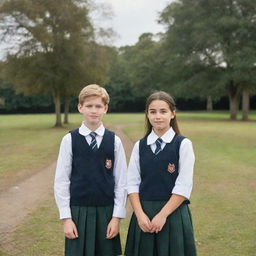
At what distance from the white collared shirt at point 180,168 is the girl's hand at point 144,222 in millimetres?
196

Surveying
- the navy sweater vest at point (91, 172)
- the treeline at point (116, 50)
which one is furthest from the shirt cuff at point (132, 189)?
the treeline at point (116, 50)

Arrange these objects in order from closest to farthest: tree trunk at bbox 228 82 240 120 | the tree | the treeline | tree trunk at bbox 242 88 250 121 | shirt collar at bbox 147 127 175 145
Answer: shirt collar at bbox 147 127 175 145 < the treeline < the tree < tree trunk at bbox 242 88 250 121 < tree trunk at bbox 228 82 240 120

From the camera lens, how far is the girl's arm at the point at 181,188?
8.64 ft

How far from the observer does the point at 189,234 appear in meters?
2.75

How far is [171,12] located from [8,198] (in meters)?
30.2

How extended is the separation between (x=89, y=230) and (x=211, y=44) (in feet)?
99.0

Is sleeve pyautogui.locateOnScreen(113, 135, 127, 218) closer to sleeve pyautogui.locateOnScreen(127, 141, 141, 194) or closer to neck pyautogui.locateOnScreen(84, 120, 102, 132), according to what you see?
→ sleeve pyautogui.locateOnScreen(127, 141, 141, 194)

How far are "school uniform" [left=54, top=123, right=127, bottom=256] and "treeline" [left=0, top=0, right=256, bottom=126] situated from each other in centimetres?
2071

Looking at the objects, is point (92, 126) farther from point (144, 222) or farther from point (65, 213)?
point (144, 222)

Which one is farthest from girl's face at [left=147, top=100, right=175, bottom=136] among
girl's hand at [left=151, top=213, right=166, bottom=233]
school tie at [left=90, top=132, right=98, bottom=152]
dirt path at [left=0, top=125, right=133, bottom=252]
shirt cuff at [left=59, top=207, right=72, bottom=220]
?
dirt path at [left=0, top=125, right=133, bottom=252]

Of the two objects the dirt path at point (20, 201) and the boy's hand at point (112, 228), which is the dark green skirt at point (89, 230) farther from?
the dirt path at point (20, 201)

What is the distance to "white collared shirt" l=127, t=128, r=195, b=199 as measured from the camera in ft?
8.71

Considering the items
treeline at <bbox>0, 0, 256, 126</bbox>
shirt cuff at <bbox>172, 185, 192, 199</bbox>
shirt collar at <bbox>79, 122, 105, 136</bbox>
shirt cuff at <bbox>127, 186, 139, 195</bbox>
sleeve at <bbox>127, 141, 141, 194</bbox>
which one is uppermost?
treeline at <bbox>0, 0, 256, 126</bbox>

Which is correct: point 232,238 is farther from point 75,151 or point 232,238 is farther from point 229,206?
point 75,151
